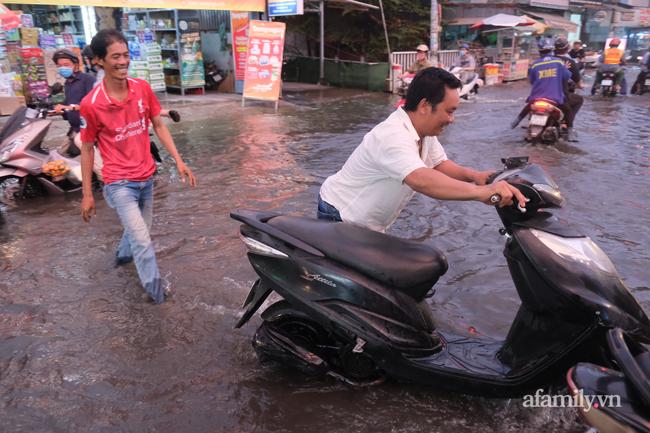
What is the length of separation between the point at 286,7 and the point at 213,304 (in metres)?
11.1

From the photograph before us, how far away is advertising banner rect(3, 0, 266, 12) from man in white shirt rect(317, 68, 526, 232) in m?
9.71

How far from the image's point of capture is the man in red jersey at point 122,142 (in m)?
3.13

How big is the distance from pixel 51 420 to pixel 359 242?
1808mm

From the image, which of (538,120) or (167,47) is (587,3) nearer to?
(167,47)

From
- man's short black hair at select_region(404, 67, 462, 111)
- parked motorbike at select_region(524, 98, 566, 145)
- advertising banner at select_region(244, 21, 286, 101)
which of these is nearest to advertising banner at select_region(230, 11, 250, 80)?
advertising banner at select_region(244, 21, 286, 101)

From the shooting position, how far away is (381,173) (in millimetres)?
2410

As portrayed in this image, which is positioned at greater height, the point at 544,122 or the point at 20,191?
the point at 544,122

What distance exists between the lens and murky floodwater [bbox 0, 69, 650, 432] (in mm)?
2371

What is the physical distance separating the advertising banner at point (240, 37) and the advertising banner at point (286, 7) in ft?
3.10

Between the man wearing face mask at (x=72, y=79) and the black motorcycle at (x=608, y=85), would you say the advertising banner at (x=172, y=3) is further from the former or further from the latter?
the black motorcycle at (x=608, y=85)

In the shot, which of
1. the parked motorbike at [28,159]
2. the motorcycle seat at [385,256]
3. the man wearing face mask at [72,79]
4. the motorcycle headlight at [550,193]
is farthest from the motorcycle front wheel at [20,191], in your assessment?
the motorcycle headlight at [550,193]

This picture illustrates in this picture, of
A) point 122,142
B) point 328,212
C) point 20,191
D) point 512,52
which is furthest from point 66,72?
point 512,52

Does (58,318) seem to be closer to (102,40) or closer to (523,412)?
(102,40)

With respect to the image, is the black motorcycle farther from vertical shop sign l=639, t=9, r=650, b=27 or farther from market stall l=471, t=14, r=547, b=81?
vertical shop sign l=639, t=9, r=650, b=27
